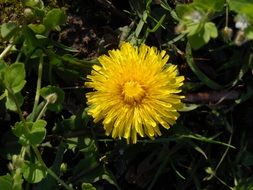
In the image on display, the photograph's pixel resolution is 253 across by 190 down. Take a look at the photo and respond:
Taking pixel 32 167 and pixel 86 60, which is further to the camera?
pixel 86 60

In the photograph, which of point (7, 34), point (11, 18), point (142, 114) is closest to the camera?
point (142, 114)

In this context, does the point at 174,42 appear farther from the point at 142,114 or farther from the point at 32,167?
the point at 32,167

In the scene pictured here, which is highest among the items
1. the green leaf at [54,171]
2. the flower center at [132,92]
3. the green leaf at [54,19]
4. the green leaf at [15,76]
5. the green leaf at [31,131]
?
the green leaf at [54,19]

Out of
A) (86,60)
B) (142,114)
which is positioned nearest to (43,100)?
(86,60)

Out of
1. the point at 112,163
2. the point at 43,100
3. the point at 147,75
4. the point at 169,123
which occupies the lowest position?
the point at 112,163

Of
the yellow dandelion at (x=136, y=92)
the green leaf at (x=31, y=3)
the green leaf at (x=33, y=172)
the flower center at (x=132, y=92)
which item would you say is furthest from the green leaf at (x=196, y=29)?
the green leaf at (x=33, y=172)

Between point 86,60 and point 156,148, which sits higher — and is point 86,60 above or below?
above

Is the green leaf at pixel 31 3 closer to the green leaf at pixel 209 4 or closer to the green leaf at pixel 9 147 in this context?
the green leaf at pixel 9 147

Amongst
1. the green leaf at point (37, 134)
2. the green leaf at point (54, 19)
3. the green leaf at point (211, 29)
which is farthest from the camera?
the green leaf at point (54, 19)
